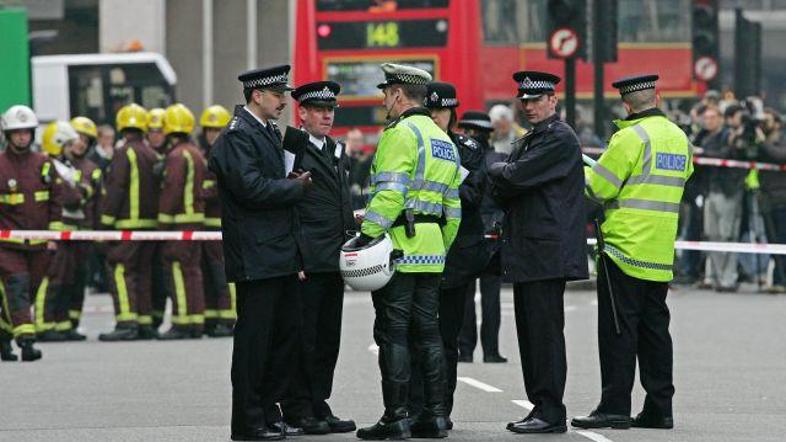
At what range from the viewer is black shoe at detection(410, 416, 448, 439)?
11242 mm

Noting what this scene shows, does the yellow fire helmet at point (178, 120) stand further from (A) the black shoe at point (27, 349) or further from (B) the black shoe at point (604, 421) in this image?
(B) the black shoe at point (604, 421)

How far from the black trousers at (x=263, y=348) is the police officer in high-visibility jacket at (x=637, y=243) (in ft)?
5.21

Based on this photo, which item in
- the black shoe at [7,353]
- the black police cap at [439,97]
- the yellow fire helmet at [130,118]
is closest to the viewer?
the black police cap at [439,97]

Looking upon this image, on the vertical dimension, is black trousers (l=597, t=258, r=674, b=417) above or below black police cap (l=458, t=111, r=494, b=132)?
below

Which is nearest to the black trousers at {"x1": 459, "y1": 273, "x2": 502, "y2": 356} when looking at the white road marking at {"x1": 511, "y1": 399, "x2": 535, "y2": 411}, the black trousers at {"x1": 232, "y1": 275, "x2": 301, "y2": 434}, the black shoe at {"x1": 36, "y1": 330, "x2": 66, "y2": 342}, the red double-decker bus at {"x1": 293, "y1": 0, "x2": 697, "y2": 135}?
the white road marking at {"x1": 511, "y1": 399, "x2": 535, "y2": 411}

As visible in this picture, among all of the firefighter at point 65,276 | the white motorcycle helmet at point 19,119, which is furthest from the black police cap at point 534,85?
the firefighter at point 65,276

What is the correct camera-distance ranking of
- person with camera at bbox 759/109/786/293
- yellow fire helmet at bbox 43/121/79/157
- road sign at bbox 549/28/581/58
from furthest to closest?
person with camera at bbox 759/109/786/293
road sign at bbox 549/28/581/58
yellow fire helmet at bbox 43/121/79/157

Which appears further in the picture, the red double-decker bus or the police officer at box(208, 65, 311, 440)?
the red double-decker bus

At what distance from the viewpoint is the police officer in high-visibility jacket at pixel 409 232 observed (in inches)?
435

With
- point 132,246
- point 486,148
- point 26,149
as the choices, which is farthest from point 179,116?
point 486,148

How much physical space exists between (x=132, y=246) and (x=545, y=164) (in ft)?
27.6

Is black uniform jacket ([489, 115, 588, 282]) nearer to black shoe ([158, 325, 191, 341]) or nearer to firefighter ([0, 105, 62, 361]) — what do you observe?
firefighter ([0, 105, 62, 361])

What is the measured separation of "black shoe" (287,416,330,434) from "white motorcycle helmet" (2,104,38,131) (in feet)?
18.6

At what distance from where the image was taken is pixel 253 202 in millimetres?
10953
